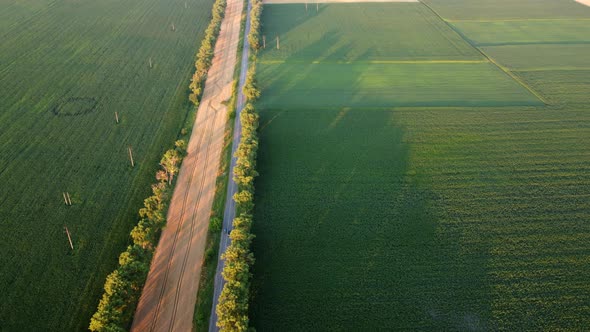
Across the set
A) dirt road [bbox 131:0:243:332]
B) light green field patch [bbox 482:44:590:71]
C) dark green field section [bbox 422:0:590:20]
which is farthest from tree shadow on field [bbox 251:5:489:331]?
dark green field section [bbox 422:0:590:20]

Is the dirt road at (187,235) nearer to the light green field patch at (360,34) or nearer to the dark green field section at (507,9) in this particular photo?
the light green field patch at (360,34)

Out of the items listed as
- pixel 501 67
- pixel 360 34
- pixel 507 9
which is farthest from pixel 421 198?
pixel 507 9

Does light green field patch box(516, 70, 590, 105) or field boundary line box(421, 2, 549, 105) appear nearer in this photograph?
light green field patch box(516, 70, 590, 105)

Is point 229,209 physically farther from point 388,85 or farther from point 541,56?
point 541,56

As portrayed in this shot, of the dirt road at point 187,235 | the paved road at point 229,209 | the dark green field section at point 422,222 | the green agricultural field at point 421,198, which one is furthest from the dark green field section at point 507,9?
the dirt road at point 187,235

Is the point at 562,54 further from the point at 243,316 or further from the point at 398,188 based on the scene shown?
the point at 243,316

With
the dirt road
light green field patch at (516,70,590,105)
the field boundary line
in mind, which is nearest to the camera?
the dirt road

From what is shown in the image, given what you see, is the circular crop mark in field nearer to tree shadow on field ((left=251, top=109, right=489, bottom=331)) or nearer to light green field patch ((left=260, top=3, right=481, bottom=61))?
tree shadow on field ((left=251, top=109, right=489, bottom=331))
